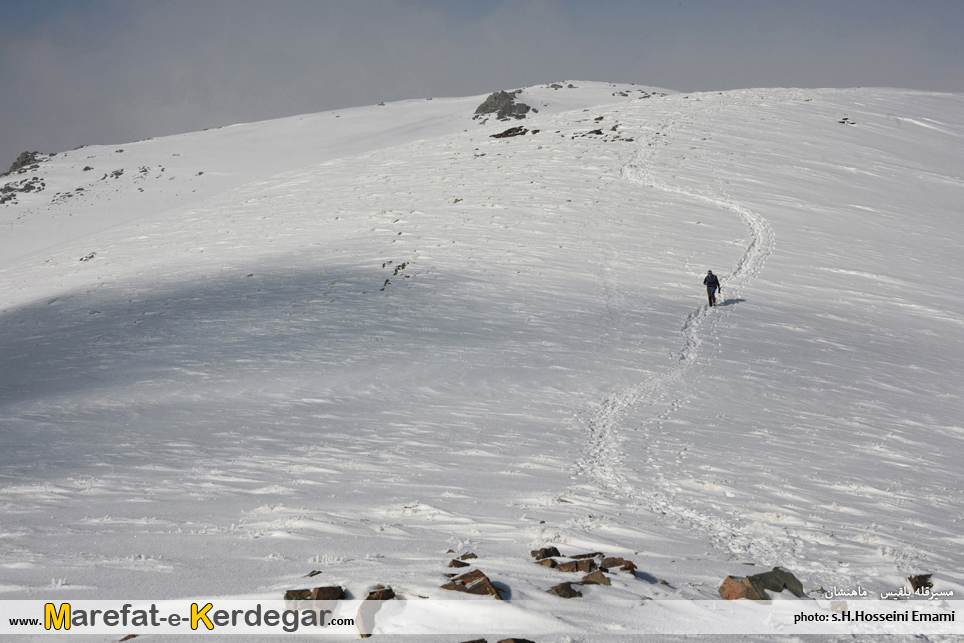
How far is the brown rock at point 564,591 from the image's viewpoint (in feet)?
16.2

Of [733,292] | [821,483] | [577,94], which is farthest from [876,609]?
[577,94]

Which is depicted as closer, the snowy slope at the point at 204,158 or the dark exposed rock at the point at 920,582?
the dark exposed rock at the point at 920,582

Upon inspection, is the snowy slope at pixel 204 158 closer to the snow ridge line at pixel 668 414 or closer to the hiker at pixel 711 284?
the snow ridge line at pixel 668 414

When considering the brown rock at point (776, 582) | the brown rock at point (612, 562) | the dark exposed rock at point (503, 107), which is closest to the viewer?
the brown rock at point (776, 582)

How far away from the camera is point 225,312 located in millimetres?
19250

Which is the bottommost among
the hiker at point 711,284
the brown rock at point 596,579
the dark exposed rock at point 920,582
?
the dark exposed rock at point 920,582

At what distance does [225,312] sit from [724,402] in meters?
14.0

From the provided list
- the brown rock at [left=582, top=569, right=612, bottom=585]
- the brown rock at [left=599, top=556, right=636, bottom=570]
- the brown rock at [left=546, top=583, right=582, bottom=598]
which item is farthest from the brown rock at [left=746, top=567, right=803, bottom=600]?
the brown rock at [left=546, top=583, right=582, bottom=598]

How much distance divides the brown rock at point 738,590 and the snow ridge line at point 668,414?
1214 mm

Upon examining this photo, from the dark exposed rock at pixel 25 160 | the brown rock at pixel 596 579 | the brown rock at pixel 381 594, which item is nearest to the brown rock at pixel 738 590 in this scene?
the brown rock at pixel 596 579

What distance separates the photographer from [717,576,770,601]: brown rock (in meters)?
5.07

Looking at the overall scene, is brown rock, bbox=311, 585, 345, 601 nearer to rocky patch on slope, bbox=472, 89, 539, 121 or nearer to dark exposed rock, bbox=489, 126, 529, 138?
dark exposed rock, bbox=489, 126, 529, 138

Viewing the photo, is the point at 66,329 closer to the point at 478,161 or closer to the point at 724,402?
the point at 724,402

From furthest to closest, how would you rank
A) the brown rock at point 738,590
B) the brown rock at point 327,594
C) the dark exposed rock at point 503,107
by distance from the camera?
the dark exposed rock at point 503,107 → the brown rock at point 738,590 → the brown rock at point 327,594
